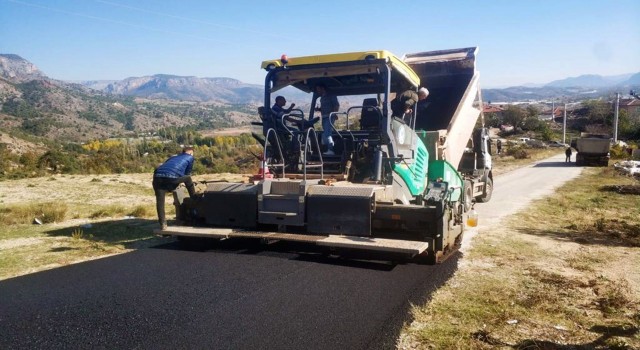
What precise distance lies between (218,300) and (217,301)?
28mm

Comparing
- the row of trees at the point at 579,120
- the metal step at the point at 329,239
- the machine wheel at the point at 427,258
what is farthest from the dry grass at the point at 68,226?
the row of trees at the point at 579,120

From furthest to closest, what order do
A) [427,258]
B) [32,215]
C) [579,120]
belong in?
[579,120], [32,215], [427,258]

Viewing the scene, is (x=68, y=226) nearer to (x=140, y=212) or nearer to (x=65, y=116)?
(x=140, y=212)

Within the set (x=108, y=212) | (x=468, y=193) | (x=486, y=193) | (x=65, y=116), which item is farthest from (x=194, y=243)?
(x=65, y=116)

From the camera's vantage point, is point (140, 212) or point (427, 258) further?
point (140, 212)

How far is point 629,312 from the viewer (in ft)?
15.3

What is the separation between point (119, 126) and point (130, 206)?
358 ft

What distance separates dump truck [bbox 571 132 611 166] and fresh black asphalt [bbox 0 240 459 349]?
Answer: 27194 mm

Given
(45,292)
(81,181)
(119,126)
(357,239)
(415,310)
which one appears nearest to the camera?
(415,310)

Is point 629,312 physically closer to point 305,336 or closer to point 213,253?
point 305,336

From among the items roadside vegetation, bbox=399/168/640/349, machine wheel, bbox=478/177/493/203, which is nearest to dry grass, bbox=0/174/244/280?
roadside vegetation, bbox=399/168/640/349

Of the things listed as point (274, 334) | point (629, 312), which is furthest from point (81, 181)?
point (629, 312)

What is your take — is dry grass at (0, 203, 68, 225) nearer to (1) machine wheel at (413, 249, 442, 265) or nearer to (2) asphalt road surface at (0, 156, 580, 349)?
(2) asphalt road surface at (0, 156, 580, 349)

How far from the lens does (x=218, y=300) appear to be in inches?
187
